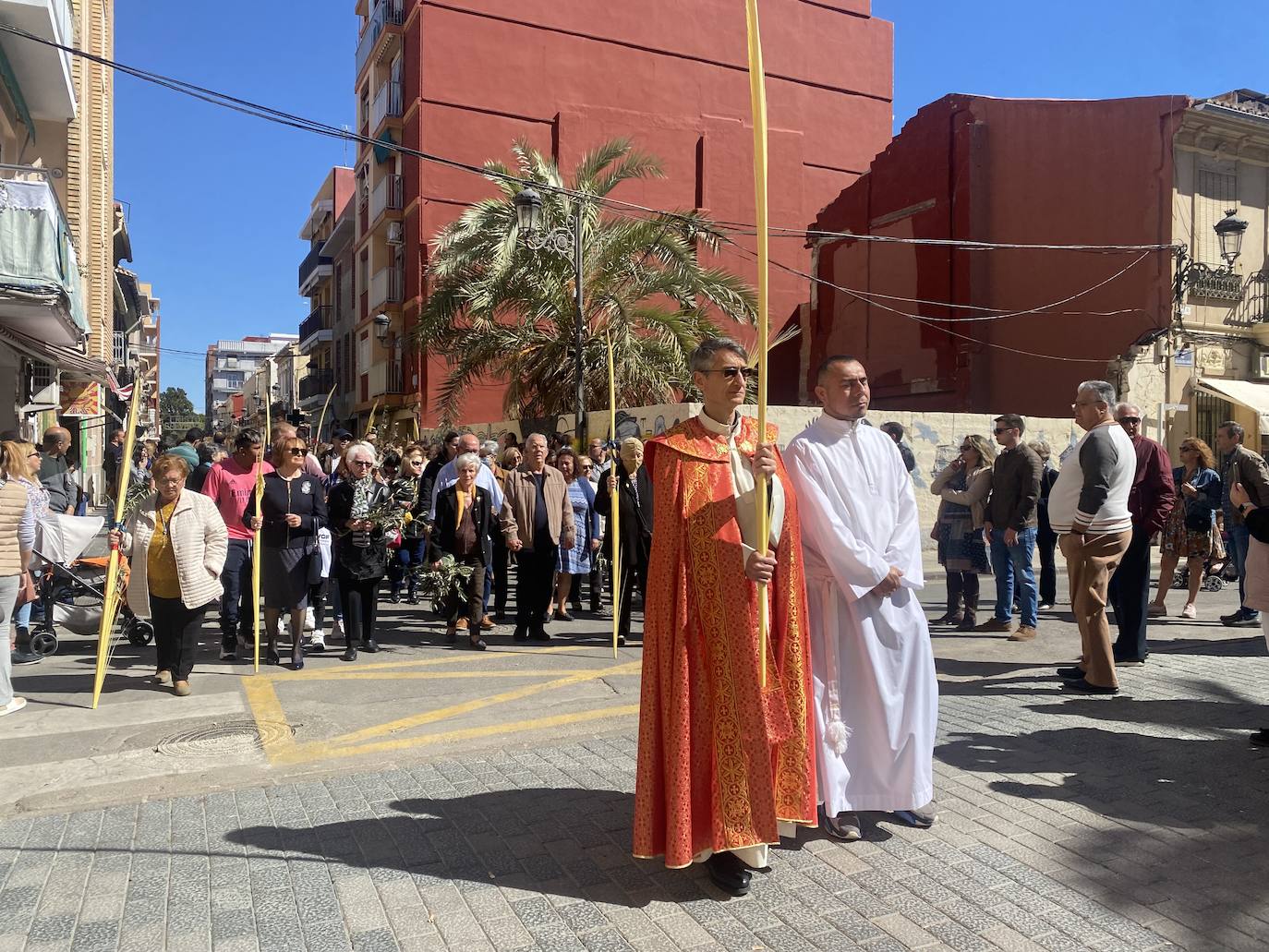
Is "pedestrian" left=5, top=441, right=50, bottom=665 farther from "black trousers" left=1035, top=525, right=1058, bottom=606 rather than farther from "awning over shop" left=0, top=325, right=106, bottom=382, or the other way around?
"black trousers" left=1035, top=525, right=1058, bottom=606

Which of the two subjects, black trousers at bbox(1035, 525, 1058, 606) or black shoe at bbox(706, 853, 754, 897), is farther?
black trousers at bbox(1035, 525, 1058, 606)

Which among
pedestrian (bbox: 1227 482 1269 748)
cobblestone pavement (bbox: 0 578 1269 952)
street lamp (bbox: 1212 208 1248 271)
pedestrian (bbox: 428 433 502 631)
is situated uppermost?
street lamp (bbox: 1212 208 1248 271)

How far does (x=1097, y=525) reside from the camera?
6.24m

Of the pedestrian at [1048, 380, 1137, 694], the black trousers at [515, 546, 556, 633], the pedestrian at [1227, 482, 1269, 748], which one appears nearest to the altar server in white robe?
the pedestrian at [1227, 482, 1269, 748]

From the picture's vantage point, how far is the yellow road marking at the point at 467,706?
18.2ft

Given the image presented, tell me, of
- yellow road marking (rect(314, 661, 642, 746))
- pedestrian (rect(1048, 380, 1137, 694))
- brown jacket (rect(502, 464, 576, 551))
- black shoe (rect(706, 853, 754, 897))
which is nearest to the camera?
black shoe (rect(706, 853, 754, 897))

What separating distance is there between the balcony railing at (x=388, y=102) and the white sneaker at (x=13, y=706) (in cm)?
2470

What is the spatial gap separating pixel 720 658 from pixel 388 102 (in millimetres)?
28934

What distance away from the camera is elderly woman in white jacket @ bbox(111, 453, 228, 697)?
6531 mm

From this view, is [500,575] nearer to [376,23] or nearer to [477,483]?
[477,483]

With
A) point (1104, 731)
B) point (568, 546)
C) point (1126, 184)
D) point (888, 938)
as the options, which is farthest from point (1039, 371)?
point (888, 938)

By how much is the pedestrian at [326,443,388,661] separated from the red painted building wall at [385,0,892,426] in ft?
60.9

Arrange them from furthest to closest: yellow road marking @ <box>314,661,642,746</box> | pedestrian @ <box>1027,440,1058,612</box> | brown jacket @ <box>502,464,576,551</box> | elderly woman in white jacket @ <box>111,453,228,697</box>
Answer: pedestrian @ <box>1027,440,1058,612</box>
brown jacket @ <box>502,464,576,551</box>
elderly woman in white jacket @ <box>111,453,228,697</box>
yellow road marking @ <box>314,661,642,746</box>

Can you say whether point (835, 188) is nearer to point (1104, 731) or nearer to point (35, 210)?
point (35, 210)
